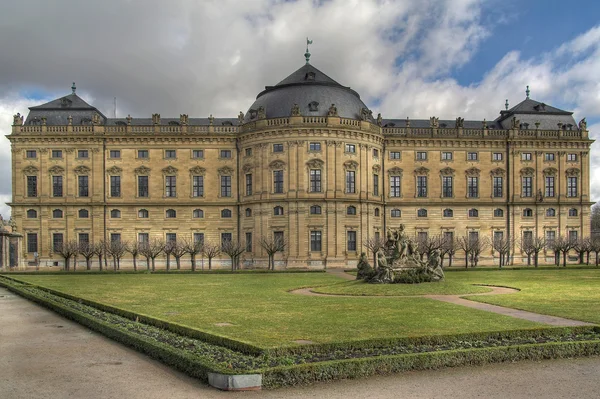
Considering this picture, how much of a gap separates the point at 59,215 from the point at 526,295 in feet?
180

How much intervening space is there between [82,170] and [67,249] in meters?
12.0

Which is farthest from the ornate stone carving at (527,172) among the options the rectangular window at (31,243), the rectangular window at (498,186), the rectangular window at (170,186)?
the rectangular window at (31,243)

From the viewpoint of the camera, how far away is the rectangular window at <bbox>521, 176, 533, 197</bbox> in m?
72.0

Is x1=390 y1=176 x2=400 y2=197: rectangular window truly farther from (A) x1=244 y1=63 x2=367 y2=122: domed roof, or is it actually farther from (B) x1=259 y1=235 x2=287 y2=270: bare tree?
(B) x1=259 y1=235 x2=287 y2=270: bare tree

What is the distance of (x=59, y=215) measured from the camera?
69.2 metres

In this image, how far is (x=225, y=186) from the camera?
229 ft

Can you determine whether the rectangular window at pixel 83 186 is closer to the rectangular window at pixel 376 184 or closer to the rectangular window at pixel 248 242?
the rectangular window at pixel 248 242

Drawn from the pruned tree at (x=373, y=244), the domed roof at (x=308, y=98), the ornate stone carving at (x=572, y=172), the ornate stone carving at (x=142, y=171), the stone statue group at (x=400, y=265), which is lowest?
the pruned tree at (x=373, y=244)

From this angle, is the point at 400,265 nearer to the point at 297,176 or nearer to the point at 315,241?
the point at 315,241

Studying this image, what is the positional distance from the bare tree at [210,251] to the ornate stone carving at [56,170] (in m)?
18.4

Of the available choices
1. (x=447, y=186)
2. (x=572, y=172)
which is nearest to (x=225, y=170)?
(x=447, y=186)

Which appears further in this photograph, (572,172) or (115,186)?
(572,172)

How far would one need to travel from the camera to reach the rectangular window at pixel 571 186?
7262 cm

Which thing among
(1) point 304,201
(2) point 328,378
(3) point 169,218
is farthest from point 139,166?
(2) point 328,378
